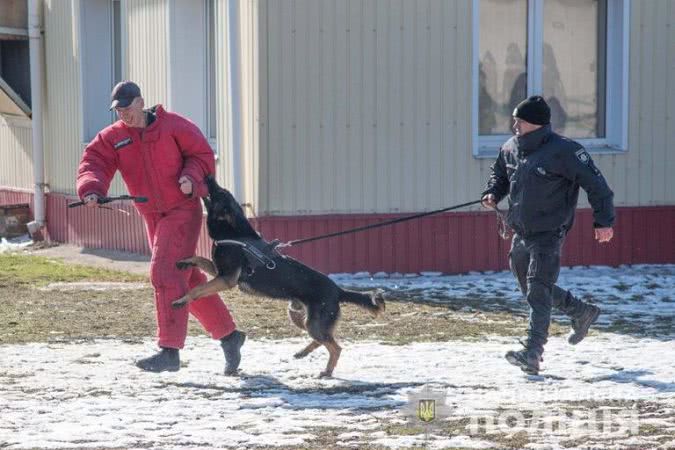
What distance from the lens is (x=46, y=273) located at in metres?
14.1

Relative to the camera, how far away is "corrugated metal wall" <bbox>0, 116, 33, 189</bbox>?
1744cm

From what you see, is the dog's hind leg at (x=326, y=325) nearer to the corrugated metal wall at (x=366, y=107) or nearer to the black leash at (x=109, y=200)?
the black leash at (x=109, y=200)

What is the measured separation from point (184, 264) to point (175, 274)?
0.27 feet

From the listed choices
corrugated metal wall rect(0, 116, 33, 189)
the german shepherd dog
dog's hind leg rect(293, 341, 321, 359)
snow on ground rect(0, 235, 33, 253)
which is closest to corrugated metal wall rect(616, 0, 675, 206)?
dog's hind leg rect(293, 341, 321, 359)

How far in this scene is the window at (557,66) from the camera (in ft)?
44.3

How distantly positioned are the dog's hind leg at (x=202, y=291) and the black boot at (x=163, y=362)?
0.99ft

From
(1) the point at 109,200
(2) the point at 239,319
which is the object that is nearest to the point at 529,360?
(1) the point at 109,200

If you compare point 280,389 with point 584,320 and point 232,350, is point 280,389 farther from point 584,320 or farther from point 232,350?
point 584,320

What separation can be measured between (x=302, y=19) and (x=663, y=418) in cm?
640

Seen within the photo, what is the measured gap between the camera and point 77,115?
1599 centimetres

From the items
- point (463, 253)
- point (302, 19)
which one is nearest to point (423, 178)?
point (463, 253)

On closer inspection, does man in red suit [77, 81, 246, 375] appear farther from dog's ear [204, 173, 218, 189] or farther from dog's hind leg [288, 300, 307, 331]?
dog's hind leg [288, 300, 307, 331]

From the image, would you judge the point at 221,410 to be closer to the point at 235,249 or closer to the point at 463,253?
the point at 235,249

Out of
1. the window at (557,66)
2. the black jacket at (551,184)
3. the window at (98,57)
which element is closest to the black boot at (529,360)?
the black jacket at (551,184)
